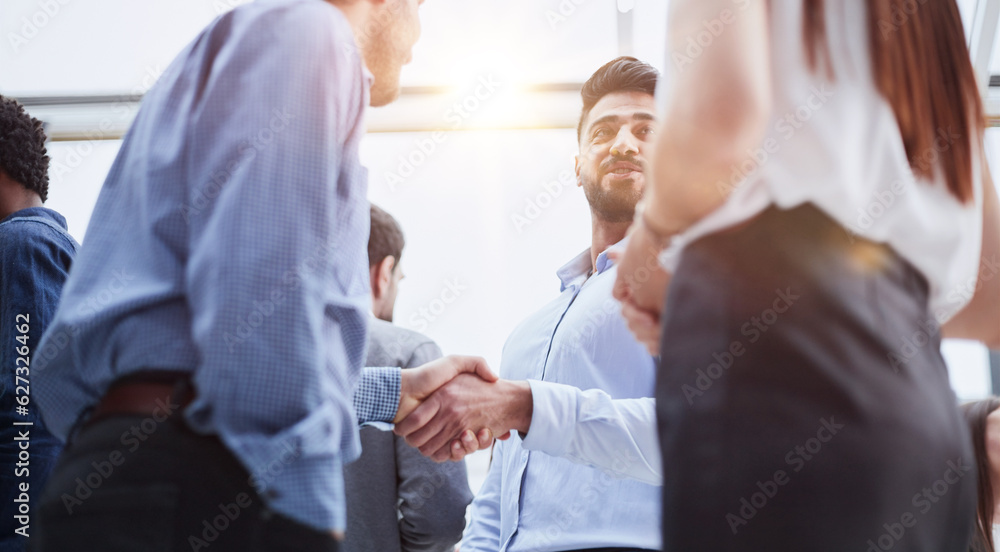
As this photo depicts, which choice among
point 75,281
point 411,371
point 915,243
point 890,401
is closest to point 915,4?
point 915,243

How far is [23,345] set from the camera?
5.16 ft

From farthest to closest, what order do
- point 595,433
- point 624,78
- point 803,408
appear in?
point 624,78
point 595,433
point 803,408

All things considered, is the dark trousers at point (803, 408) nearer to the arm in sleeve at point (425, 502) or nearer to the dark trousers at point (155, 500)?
the dark trousers at point (155, 500)

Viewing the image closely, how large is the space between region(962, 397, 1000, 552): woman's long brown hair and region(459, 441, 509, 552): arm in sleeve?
1045mm

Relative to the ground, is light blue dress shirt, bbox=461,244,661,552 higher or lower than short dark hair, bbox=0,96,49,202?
lower

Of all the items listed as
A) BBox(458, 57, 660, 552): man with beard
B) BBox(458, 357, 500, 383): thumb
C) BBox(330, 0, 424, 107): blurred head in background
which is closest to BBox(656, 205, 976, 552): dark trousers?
BBox(458, 57, 660, 552): man with beard

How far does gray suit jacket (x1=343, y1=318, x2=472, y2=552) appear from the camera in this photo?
1951 mm

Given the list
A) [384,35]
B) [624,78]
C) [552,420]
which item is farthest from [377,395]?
[624,78]

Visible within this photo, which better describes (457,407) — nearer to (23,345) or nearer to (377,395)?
(377,395)

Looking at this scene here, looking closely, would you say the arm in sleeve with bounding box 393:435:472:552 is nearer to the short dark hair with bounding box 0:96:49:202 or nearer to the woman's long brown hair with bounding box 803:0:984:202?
the short dark hair with bounding box 0:96:49:202

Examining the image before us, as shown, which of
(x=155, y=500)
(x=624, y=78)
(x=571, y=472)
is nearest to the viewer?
(x=155, y=500)

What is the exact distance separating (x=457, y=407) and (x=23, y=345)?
0.96m

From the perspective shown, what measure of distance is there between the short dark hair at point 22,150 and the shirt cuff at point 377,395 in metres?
1.20

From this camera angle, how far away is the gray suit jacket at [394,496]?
6.40 feet
